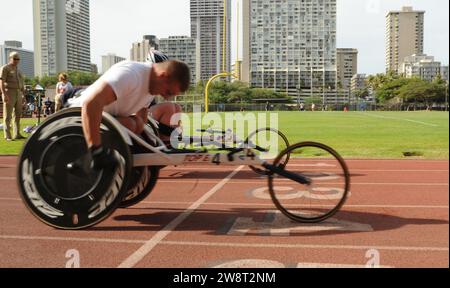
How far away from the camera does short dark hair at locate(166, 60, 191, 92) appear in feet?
10.2

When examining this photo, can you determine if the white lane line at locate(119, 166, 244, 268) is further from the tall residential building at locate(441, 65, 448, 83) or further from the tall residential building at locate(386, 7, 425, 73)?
the tall residential building at locate(441, 65, 448, 83)

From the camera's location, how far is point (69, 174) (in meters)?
3.55

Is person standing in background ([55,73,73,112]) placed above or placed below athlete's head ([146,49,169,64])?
below

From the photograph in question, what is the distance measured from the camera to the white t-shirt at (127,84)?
3.22 metres

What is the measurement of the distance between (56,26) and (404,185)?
15.6 ft

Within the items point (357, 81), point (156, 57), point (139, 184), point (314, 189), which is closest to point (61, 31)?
point (139, 184)

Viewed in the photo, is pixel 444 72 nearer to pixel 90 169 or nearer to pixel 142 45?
pixel 142 45

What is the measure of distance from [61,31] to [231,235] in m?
1.89

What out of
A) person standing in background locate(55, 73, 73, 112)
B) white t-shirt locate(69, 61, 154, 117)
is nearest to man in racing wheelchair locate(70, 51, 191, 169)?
white t-shirt locate(69, 61, 154, 117)

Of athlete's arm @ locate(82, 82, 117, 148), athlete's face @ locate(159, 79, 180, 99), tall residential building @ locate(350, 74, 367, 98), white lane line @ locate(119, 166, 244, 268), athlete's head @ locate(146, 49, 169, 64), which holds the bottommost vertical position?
white lane line @ locate(119, 166, 244, 268)

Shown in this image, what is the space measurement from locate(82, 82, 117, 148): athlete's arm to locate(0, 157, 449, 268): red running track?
768mm

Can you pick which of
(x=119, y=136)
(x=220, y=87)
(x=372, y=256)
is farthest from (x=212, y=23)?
(x=220, y=87)
